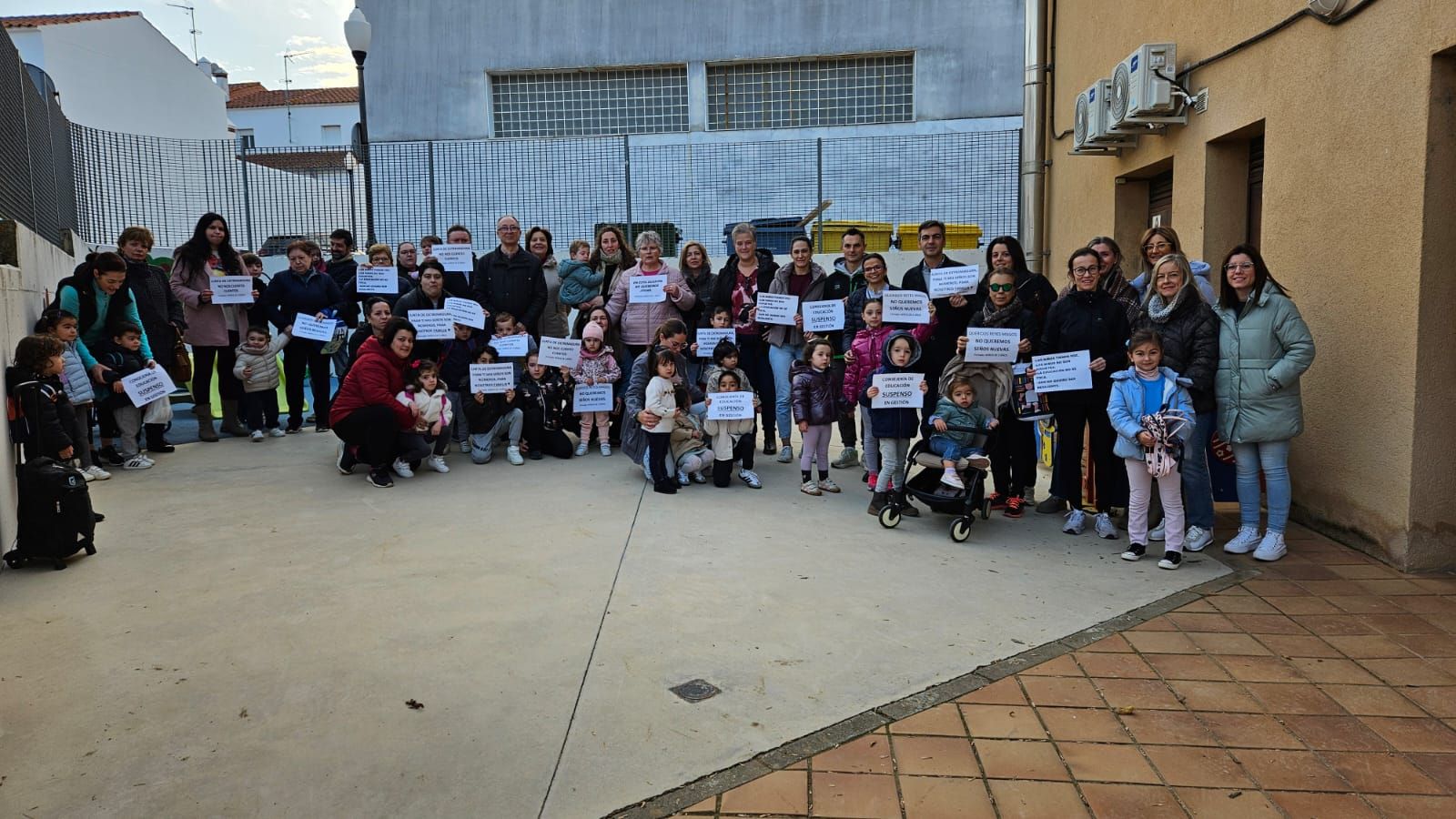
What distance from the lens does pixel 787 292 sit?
303 inches

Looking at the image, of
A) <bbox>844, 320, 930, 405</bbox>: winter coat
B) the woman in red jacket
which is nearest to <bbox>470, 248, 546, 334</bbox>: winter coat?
the woman in red jacket

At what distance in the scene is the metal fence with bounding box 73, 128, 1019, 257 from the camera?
1456 cm

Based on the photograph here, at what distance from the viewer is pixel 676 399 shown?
6.99 metres

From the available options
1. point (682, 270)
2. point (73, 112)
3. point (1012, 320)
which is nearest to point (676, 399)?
point (682, 270)

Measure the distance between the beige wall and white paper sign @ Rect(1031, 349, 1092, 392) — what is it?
1385 millimetres

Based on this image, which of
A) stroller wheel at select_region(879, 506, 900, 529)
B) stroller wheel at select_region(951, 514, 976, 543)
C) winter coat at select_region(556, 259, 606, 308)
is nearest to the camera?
stroller wheel at select_region(951, 514, 976, 543)

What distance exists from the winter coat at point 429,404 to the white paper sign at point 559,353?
0.87 m

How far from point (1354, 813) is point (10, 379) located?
20.5 ft

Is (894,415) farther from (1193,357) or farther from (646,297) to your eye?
(646,297)

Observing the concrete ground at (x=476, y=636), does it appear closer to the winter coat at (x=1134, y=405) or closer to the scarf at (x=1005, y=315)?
the winter coat at (x=1134, y=405)

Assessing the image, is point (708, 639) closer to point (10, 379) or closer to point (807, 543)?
point (807, 543)

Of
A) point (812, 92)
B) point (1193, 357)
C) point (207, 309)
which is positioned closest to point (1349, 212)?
point (1193, 357)

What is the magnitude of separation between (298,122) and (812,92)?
37.5 m

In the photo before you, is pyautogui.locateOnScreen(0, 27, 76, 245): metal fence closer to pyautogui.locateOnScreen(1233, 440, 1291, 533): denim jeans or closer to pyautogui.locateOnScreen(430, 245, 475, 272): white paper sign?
pyautogui.locateOnScreen(430, 245, 475, 272): white paper sign
